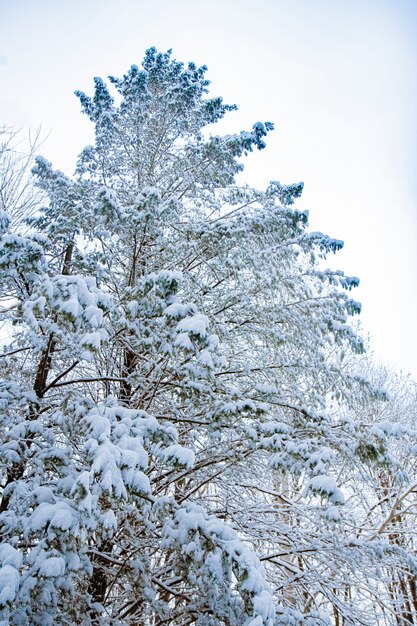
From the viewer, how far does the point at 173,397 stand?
A: 15.3 feet

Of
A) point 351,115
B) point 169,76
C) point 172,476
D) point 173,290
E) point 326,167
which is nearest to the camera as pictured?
point 173,290

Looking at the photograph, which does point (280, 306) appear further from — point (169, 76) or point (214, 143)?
point (169, 76)

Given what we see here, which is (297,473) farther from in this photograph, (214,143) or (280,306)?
(214,143)

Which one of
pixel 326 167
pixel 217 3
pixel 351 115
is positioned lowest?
pixel 326 167

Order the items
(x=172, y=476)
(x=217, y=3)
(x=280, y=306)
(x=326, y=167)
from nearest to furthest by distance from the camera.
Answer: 1. (x=172, y=476)
2. (x=280, y=306)
3. (x=326, y=167)
4. (x=217, y=3)

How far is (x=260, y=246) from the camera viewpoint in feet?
15.2

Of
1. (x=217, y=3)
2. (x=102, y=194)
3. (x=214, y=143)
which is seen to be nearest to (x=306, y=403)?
(x=102, y=194)

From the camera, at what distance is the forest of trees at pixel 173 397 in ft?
7.14

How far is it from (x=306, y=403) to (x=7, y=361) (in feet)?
9.96

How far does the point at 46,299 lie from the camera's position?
7.32ft

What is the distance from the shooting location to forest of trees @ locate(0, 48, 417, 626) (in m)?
2.18

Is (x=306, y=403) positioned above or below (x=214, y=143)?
below

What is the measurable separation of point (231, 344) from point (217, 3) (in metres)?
138

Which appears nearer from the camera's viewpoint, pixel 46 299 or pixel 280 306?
pixel 46 299
